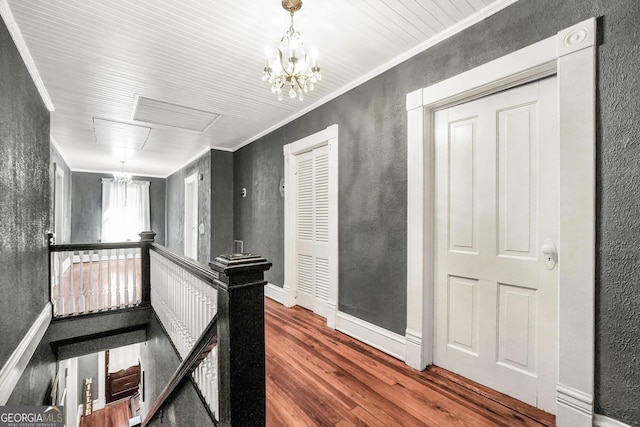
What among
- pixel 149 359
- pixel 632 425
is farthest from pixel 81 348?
pixel 632 425

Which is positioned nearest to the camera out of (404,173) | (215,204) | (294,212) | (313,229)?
(404,173)

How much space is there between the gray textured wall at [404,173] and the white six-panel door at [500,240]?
26 centimetres

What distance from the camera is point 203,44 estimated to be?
2.16m

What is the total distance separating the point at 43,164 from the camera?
2.78 metres

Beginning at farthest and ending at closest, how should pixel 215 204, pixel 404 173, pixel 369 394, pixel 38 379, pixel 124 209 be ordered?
pixel 124 209 < pixel 215 204 < pixel 38 379 < pixel 404 173 < pixel 369 394

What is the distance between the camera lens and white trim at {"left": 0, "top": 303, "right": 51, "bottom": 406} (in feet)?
5.55

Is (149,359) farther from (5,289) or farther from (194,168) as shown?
(194,168)

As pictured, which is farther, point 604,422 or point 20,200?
point 20,200

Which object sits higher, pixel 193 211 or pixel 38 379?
pixel 193 211

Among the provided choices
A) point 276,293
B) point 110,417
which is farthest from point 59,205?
point 110,417

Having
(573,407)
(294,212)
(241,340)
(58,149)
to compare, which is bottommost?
(573,407)

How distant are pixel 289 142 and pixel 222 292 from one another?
2986 millimetres

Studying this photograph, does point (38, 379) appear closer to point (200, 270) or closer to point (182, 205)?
point (200, 270)

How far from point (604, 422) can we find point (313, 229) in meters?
2.70
